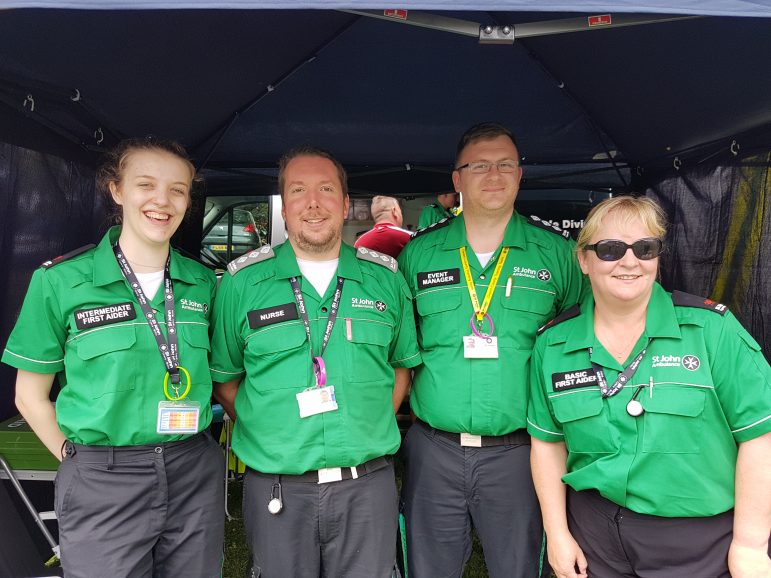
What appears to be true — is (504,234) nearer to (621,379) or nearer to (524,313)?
(524,313)

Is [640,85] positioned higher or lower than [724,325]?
higher

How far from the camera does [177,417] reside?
74.3 inches

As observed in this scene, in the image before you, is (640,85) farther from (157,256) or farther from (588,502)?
(157,256)

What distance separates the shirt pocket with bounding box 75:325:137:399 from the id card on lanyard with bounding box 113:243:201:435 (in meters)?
0.09

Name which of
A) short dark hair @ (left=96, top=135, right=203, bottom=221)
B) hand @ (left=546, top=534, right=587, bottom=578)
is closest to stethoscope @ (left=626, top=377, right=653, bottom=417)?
hand @ (left=546, top=534, right=587, bottom=578)

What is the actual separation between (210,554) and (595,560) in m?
1.24

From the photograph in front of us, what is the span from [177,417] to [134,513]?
31 cm

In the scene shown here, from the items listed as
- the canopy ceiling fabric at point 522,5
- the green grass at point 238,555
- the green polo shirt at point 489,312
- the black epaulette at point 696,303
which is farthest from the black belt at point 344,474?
the canopy ceiling fabric at point 522,5

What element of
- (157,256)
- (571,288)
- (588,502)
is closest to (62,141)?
(157,256)

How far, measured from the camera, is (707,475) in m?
1.70

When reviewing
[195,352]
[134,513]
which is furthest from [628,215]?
[134,513]

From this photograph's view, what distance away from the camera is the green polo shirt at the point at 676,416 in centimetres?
169

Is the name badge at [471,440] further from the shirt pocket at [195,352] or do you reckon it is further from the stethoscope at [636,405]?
the shirt pocket at [195,352]

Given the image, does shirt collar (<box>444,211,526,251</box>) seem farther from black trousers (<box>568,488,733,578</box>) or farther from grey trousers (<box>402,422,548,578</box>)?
black trousers (<box>568,488,733,578</box>)
